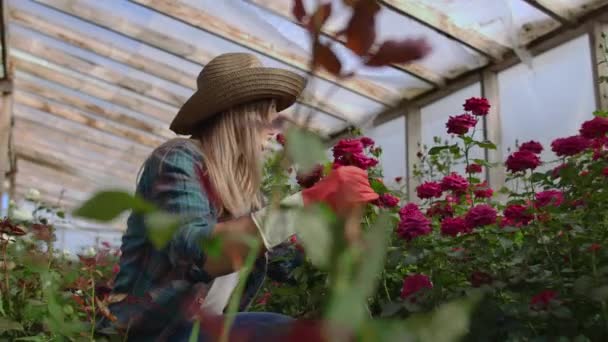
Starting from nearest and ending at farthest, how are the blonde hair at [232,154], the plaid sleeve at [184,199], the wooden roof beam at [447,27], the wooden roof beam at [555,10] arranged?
the plaid sleeve at [184,199], the blonde hair at [232,154], the wooden roof beam at [555,10], the wooden roof beam at [447,27]

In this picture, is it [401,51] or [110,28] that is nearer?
[401,51]

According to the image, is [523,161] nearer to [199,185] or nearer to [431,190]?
[431,190]

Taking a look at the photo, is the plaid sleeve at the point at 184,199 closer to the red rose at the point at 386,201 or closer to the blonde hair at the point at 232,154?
the blonde hair at the point at 232,154

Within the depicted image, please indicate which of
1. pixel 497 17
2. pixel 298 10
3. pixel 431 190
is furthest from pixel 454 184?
pixel 497 17

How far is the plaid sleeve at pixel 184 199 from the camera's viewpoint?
86 cm

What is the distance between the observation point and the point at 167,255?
42.8 inches

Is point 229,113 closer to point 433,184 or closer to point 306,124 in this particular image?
point 433,184

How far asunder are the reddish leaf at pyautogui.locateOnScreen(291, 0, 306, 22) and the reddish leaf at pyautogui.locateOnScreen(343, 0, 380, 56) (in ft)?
0.08

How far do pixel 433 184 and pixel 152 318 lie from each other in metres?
0.74

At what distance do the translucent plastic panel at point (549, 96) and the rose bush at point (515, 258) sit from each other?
2370mm

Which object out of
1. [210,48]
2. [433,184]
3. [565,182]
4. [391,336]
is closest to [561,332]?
[565,182]

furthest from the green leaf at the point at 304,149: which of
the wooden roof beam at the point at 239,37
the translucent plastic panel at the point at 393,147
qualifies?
the translucent plastic panel at the point at 393,147

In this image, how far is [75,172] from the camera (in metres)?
0.52

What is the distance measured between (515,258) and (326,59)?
40.0 inches
